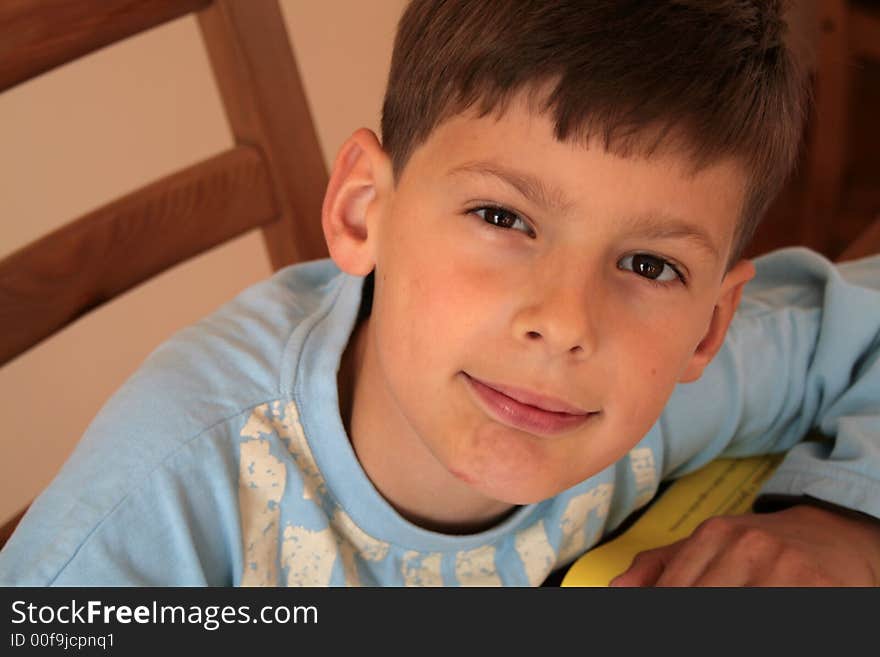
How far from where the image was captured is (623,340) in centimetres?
66

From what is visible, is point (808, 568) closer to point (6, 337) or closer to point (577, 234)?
point (577, 234)

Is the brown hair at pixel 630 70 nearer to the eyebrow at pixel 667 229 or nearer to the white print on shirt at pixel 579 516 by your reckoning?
the eyebrow at pixel 667 229

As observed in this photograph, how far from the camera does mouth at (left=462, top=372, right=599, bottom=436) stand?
67 centimetres

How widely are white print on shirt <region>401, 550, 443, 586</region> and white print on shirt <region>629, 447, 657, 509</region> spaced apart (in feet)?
0.57

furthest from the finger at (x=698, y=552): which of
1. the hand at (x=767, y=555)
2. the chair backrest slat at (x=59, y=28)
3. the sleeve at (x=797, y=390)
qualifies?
the chair backrest slat at (x=59, y=28)

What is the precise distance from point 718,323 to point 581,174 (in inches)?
9.1

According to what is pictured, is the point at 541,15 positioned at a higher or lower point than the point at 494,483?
higher

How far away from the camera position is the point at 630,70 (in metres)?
0.62

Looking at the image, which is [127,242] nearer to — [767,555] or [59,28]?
[59,28]

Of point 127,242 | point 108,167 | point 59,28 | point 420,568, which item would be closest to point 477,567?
point 420,568

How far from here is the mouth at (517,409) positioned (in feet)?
2.18

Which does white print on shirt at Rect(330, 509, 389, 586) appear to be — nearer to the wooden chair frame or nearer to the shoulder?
the shoulder
